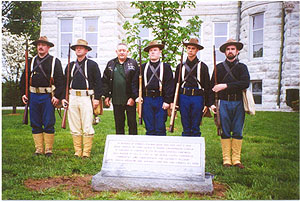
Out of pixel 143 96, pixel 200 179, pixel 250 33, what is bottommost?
pixel 200 179

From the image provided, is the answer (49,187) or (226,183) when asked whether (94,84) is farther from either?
(226,183)

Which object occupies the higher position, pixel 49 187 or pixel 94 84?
pixel 94 84

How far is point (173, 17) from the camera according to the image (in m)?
6.45

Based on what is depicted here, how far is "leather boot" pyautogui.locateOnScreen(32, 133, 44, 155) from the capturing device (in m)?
5.79

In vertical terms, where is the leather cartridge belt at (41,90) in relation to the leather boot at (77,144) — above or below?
above

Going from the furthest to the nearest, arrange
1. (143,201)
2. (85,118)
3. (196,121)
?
Answer: (85,118) < (196,121) < (143,201)

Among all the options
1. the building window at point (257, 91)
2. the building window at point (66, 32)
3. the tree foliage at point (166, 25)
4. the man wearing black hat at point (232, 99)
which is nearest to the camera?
the man wearing black hat at point (232, 99)

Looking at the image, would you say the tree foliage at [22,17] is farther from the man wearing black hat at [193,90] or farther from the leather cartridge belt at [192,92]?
the leather cartridge belt at [192,92]

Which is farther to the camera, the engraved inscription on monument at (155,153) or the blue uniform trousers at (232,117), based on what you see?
the blue uniform trousers at (232,117)

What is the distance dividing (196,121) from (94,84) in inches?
82.4

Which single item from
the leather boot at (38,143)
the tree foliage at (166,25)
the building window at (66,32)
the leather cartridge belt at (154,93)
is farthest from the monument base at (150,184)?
the building window at (66,32)

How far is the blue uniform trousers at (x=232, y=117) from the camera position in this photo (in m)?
5.05

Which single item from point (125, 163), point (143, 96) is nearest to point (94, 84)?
point (143, 96)

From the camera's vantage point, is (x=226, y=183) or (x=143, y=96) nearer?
(x=226, y=183)
